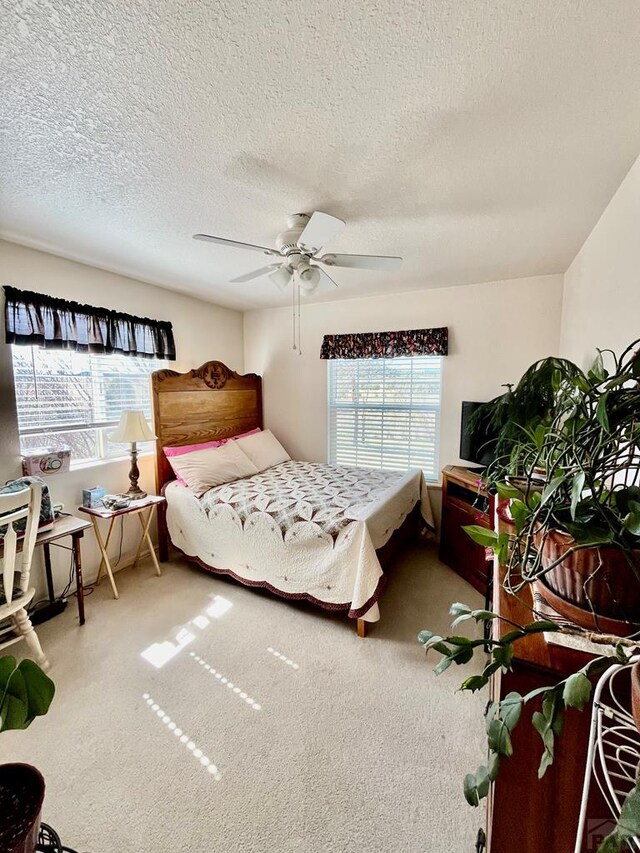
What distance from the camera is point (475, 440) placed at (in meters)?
2.96

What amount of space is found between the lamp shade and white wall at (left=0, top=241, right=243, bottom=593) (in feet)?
1.12

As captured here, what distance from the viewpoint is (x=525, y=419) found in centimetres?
162

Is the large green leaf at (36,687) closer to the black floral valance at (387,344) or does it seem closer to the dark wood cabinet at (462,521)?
the dark wood cabinet at (462,521)

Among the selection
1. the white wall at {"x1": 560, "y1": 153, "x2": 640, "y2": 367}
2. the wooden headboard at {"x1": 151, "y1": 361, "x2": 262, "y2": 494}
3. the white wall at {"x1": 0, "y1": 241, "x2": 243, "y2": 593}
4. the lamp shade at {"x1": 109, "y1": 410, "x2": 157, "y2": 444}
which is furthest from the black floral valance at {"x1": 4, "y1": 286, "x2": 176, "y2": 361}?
the white wall at {"x1": 560, "y1": 153, "x2": 640, "y2": 367}

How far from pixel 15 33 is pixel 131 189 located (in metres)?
0.77

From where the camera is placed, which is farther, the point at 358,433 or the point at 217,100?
the point at 358,433

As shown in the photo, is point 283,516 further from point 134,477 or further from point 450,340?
point 450,340

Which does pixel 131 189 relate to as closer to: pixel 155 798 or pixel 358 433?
pixel 155 798

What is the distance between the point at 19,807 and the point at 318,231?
6.73 feet

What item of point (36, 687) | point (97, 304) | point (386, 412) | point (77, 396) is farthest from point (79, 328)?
point (386, 412)

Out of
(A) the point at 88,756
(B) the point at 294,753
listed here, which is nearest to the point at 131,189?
(A) the point at 88,756

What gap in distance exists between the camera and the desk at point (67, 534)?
6.90 feet

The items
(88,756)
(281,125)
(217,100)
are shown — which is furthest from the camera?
Result: (88,756)

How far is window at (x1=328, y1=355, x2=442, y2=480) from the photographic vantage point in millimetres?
3592
